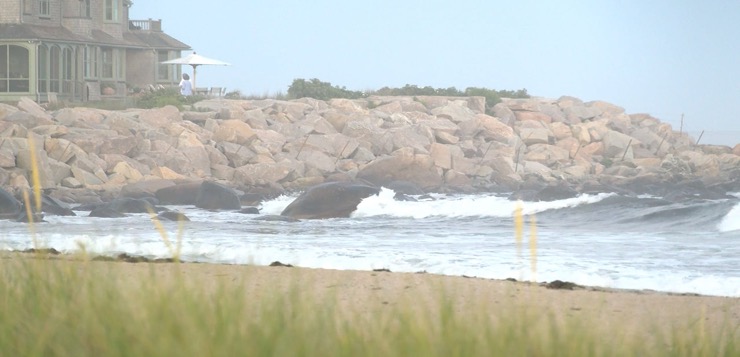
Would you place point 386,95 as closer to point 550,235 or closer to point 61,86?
point 61,86

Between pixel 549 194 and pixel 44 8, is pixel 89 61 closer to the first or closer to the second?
pixel 44 8

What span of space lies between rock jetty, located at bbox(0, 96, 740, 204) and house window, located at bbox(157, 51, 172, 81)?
9.58 m

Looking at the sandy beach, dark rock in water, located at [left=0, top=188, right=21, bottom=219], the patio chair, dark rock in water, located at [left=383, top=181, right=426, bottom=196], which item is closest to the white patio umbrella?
the patio chair

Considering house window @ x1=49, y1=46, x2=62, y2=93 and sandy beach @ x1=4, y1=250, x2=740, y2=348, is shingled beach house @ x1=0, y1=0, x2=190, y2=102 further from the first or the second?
sandy beach @ x1=4, y1=250, x2=740, y2=348

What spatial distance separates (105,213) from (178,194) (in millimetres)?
4374

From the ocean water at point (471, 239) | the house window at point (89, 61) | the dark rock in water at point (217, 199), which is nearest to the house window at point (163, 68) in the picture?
the house window at point (89, 61)

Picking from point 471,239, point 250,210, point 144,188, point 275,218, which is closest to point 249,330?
point 471,239

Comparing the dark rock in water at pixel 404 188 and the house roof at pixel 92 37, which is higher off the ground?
the house roof at pixel 92 37

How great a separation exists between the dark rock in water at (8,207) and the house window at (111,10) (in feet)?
76.4

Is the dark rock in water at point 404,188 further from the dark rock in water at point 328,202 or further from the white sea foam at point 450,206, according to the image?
the dark rock in water at point 328,202

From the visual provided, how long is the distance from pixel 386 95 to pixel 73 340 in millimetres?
43727

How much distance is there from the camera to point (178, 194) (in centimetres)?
2909

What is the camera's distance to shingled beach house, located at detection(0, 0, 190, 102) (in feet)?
134

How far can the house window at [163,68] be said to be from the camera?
50.0 meters
